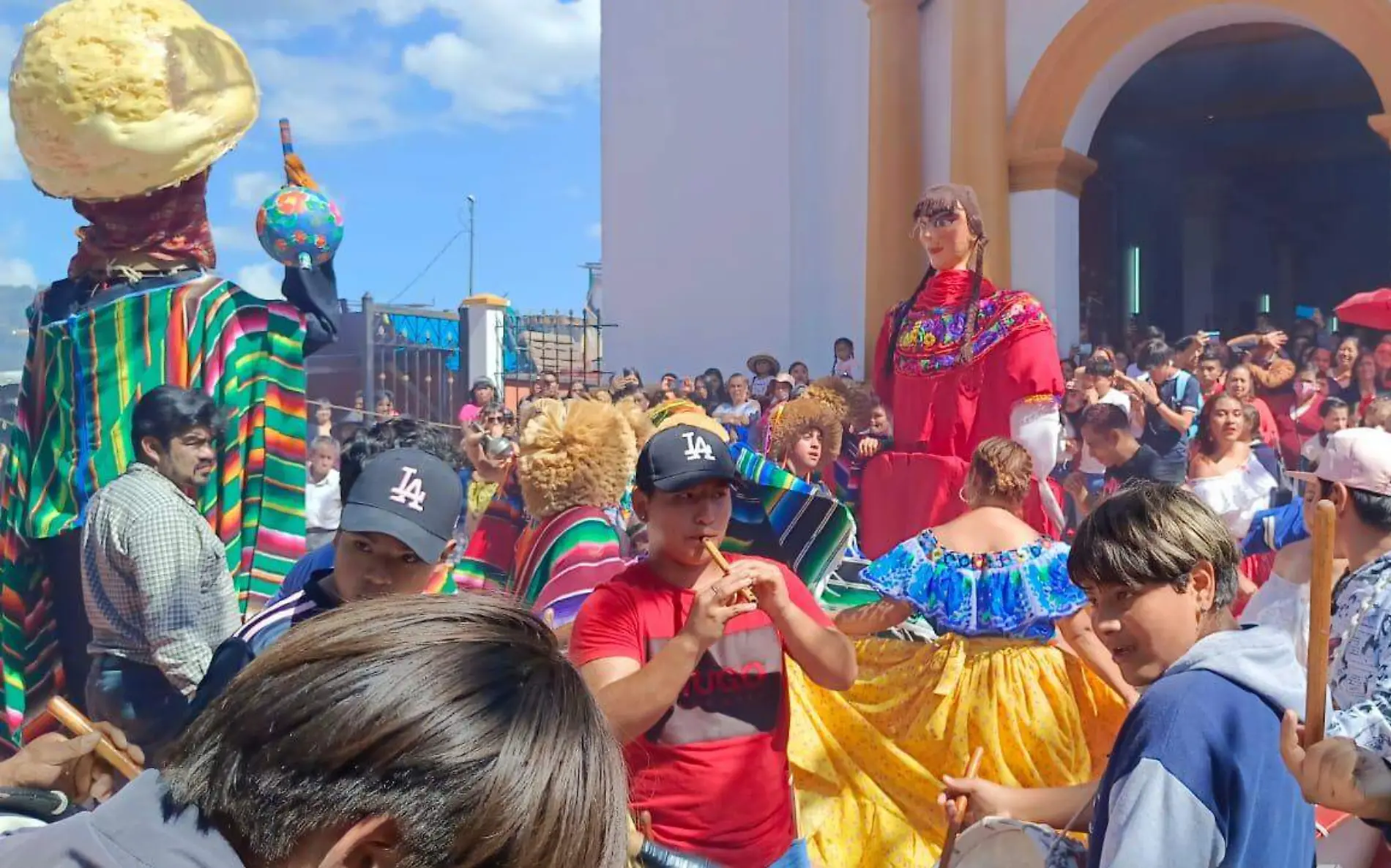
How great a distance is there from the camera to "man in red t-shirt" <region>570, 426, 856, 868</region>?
275 centimetres

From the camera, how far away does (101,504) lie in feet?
10.7

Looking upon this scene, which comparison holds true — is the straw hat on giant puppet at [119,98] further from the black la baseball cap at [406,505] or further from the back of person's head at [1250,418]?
the back of person's head at [1250,418]

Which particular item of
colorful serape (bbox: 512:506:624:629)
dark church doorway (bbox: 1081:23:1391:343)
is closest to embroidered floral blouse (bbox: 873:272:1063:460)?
colorful serape (bbox: 512:506:624:629)

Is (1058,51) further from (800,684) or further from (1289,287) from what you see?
(1289,287)

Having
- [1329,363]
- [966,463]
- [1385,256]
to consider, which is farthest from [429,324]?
[1385,256]

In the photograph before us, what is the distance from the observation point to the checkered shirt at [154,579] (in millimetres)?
3172

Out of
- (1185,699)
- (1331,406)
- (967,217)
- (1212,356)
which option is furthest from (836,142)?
(1185,699)

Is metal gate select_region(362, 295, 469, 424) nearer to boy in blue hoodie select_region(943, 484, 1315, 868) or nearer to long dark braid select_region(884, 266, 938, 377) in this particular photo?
long dark braid select_region(884, 266, 938, 377)

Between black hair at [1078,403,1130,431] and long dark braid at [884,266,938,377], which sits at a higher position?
long dark braid at [884,266,938,377]

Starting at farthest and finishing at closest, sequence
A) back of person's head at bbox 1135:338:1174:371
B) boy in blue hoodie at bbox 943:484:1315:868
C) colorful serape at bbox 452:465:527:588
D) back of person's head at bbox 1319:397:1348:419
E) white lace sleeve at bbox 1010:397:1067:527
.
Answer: back of person's head at bbox 1135:338:1174:371
back of person's head at bbox 1319:397:1348:419
white lace sleeve at bbox 1010:397:1067:527
colorful serape at bbox 452:465:527:588
boy in blue hoodie at bbox 943:484:1315:868

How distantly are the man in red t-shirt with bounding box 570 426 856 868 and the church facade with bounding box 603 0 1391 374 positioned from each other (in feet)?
27.3

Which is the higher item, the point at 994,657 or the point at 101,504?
the point at 101,504

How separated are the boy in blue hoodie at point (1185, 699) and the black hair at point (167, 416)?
2212 millimetres

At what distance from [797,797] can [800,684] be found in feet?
1.12
